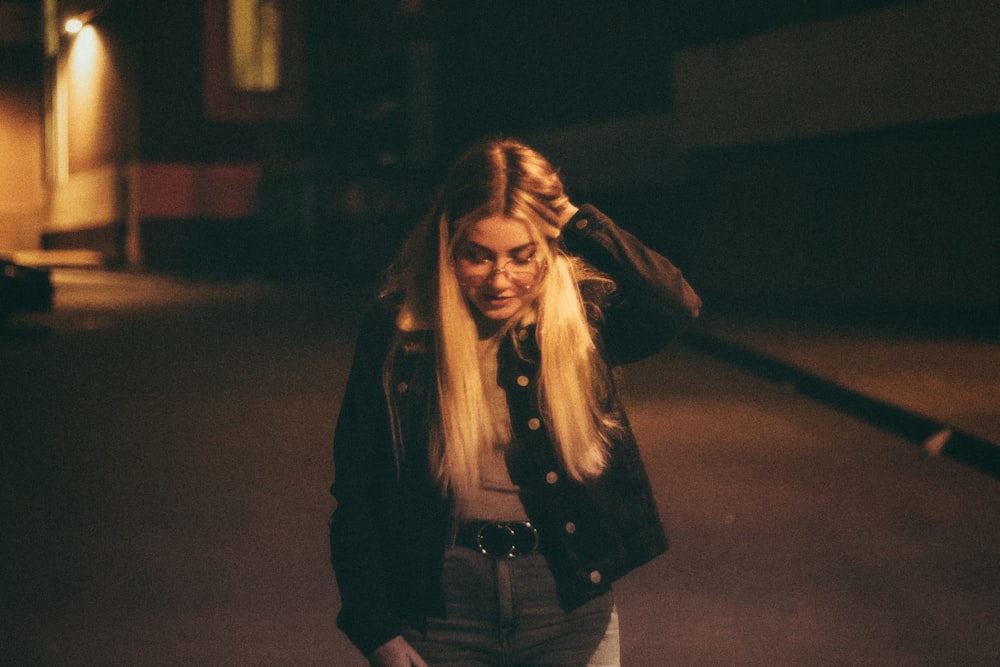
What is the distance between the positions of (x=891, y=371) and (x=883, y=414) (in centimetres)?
230

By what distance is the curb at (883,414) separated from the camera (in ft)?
32.2

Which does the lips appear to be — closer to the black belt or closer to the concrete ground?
the black belt

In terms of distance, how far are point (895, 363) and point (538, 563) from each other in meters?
12.8

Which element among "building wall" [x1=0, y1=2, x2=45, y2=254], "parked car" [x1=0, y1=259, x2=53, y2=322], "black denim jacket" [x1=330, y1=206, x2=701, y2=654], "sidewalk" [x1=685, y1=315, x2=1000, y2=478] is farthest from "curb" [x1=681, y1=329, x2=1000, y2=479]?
"building wall" [x1=0, y1=2, x2=45, y2=254]

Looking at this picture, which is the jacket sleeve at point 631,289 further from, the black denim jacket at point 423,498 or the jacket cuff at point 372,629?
the jacket cuff at point 372,629

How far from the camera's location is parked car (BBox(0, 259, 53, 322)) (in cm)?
1944

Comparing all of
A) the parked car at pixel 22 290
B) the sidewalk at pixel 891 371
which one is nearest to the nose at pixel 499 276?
the sidewalk at pixel 891 371

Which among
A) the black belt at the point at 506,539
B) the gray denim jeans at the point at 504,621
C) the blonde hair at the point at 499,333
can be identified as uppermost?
the blonde hair at the point at 499,333

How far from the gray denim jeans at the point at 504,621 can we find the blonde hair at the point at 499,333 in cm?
13

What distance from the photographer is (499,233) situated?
8.41 ft

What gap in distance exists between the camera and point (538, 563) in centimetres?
256

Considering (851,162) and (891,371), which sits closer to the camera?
(891,371)

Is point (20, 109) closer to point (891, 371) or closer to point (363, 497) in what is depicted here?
point (891, 371)

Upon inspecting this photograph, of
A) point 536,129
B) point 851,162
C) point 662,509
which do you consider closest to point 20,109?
point 536,129
